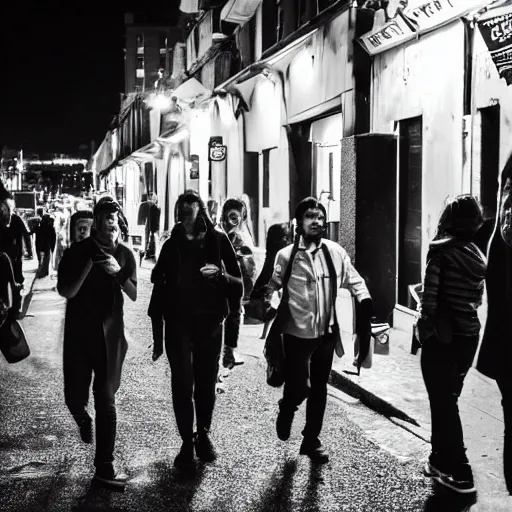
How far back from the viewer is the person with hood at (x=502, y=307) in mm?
4434

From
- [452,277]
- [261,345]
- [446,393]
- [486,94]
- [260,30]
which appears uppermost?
[260,30]

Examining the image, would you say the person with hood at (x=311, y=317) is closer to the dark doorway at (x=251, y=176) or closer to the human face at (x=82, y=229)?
the human face at (x=82, y=229)

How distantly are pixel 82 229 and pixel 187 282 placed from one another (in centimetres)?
89

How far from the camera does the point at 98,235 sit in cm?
615

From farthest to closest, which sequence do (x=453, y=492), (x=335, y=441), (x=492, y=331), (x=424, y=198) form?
(x=424, y=198) → (x=335, y=441) → (x=453, y=492) → (x=492, y=331)

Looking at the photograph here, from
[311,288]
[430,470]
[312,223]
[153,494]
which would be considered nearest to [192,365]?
[311,288]

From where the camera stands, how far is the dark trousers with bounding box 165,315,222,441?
6387 millimetres

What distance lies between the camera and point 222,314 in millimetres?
6543

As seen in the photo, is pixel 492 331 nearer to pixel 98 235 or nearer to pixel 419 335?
pixel 419 335

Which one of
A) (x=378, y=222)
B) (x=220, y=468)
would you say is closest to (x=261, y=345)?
(x=378, y=222)

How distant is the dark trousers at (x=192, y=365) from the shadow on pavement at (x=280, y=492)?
2.33ft

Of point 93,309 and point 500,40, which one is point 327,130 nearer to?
point 500,40

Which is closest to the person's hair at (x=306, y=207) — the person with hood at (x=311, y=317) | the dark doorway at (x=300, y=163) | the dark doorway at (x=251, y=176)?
the person with hood at (x=311, y=317)

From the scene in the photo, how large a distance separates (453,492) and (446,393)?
2.05 ft
